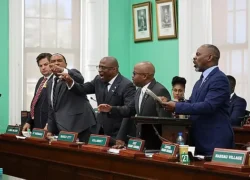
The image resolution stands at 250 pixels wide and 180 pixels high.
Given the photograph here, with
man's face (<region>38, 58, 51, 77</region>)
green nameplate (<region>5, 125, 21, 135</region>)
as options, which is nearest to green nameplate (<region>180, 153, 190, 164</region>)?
green nameplate (<region>5, 125, 21, 135</region>)

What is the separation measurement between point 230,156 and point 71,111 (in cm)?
226

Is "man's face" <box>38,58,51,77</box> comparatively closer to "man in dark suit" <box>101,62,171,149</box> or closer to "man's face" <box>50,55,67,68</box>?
"man's face" <box>50,55,67,68</box>

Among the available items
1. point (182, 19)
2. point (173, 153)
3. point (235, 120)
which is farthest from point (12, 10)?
point (173, 153)

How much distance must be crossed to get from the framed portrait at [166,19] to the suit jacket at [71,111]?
3.15 metres

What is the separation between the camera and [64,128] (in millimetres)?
5250

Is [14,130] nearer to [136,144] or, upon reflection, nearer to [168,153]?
[136,144]

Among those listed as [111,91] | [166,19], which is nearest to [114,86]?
[111,91]

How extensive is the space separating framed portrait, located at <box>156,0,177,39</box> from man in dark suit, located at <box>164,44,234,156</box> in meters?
4.01

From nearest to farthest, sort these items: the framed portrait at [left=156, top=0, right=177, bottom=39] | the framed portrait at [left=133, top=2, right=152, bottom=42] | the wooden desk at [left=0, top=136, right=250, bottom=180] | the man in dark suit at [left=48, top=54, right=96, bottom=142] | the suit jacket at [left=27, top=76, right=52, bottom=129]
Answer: the wooden desk at [left=0, top=136, right=250, bottom=180]
the man in dark suit at [left=48, top=54, right=96, bottom=142]
the suit jacket at [left=27, top=76, right=52, bottom=129]
the framed portrait at [left=156, top=0, right=177, bottom=39]
the framed portrait at [left=133, top=2, right=152, bottom=42]

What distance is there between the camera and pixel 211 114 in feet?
13.5

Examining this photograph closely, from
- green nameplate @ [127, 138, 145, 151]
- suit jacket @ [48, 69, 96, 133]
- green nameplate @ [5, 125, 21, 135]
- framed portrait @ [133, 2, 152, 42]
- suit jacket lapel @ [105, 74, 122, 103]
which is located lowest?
green nameplate @ [5, 125, 21, 135]

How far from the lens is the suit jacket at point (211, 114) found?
4.06m

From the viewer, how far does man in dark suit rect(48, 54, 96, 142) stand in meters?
5.27

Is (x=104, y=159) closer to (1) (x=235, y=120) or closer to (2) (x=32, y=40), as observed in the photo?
(1) (x=235, y=120)
